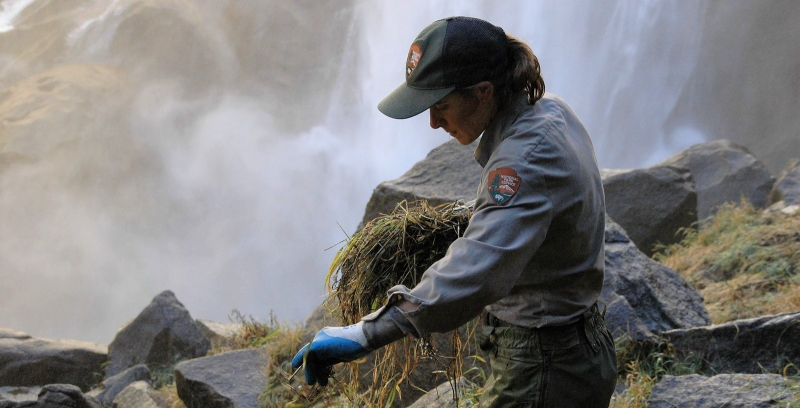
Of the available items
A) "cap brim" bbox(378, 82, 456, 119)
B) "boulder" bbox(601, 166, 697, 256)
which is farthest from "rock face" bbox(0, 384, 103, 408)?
"boulder" bbox(601, 166, 697, 256)

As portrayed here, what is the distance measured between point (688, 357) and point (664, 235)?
14.7ft

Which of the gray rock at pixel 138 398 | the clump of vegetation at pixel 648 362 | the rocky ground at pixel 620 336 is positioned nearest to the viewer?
the rocky ground at pixel 620 336

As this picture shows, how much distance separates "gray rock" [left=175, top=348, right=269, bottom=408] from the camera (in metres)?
4.79

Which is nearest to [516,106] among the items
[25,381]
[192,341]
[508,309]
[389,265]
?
[508,309]

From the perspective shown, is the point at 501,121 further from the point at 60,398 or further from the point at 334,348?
the point at 60,398

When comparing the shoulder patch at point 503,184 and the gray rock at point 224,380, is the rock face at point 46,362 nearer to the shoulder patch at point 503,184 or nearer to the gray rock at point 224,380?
the gray rock at point 224,380

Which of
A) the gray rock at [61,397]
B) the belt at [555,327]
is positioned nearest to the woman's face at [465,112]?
the belt at [555,327]

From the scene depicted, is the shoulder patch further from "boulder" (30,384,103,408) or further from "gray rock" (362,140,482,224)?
"boulder" (30,384,103,408)

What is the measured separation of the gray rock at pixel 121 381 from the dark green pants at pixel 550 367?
17.1ft

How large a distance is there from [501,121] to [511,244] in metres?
0.43

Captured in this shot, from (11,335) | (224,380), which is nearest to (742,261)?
(224,380)

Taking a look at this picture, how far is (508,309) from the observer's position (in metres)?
1.92

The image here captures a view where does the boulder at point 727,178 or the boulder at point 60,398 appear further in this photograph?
the boulder at point 727,178

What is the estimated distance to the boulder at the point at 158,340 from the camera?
23.7ft
